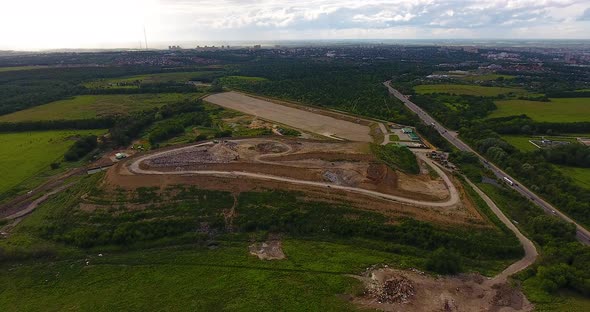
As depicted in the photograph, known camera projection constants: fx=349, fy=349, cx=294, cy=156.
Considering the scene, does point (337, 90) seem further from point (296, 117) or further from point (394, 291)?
point (394, 291)

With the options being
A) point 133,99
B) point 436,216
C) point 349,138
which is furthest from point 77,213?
point 133,99

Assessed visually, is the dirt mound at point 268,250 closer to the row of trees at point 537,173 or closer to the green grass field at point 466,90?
the row of trees at point 537,173

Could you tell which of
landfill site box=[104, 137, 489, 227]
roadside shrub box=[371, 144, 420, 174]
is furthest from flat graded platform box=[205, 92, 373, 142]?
landfill site box=[104, 137, 489, 227]

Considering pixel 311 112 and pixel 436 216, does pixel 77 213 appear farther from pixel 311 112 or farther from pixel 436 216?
pixel 311 112

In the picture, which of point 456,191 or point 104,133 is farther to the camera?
point 104,133

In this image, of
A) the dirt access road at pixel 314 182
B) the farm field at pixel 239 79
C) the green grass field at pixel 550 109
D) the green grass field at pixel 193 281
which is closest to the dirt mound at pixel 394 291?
the green grass field at pixel 193 281

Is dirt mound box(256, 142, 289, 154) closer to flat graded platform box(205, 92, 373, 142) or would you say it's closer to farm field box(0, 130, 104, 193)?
flat graded platform box(205, 92, 373, 142)

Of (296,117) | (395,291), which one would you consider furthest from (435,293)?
(296,117)
